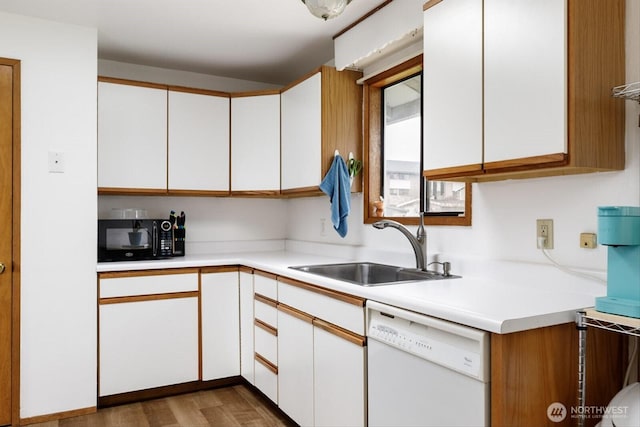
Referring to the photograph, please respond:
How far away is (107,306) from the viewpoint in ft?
9.59

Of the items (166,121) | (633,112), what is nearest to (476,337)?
(633,112)

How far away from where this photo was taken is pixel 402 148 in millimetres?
3000

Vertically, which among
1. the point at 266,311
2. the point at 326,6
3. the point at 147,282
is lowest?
the point at 266,311

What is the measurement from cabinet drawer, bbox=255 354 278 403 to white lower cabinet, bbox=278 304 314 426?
0.25ft

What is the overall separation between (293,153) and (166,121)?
3.00 feet

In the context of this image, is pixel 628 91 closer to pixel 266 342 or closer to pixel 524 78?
pixel 524 78

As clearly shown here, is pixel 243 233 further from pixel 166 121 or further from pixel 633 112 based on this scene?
pixel 633 112

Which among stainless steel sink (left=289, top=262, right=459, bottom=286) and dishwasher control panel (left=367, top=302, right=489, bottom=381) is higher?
stainless steel sink (left=289, top=262, right=459, bottom=286)

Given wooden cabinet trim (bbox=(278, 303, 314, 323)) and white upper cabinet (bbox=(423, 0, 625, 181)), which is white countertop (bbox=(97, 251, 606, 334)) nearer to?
wooden cabinet trim (bbox=(278, 303, 314, 323))

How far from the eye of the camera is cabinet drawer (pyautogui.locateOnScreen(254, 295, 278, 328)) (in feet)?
9.10

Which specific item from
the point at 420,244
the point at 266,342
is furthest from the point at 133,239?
the point at 420,244

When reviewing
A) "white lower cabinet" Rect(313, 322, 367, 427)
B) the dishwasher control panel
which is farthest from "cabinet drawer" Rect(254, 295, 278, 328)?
the dishwasher control panel

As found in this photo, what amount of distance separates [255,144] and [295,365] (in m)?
1.69

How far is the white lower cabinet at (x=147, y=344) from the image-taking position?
2.93 m
